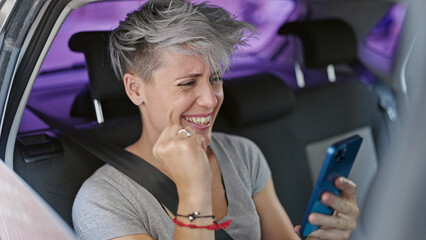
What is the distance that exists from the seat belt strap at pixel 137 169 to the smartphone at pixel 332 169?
16.1 inches

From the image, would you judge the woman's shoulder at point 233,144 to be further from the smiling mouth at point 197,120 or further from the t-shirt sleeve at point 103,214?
the t-shirt sleeve at point 103,214

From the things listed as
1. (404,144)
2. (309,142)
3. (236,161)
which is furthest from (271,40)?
(404,144)

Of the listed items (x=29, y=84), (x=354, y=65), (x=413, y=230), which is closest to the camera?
(x=413, y=230)

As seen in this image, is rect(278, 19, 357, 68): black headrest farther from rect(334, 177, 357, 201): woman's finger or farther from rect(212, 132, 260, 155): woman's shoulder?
rect(334, 177, 357, 201): woman's finger

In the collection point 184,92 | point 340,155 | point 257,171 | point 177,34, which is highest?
point 177,34

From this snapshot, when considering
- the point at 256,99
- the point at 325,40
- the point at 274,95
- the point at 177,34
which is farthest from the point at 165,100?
the point at 325,40

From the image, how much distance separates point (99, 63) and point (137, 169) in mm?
376

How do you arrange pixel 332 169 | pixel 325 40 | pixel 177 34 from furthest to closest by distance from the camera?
pixel 325 40 → pixel 177 34 → pixel 332 169

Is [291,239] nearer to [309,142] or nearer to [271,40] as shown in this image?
[309,142]

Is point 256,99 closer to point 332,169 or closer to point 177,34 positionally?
point 177,34

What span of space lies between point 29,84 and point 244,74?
933mm

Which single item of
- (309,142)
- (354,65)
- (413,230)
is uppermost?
(413,230)

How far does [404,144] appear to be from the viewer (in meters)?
0.68

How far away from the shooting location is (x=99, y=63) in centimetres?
165
